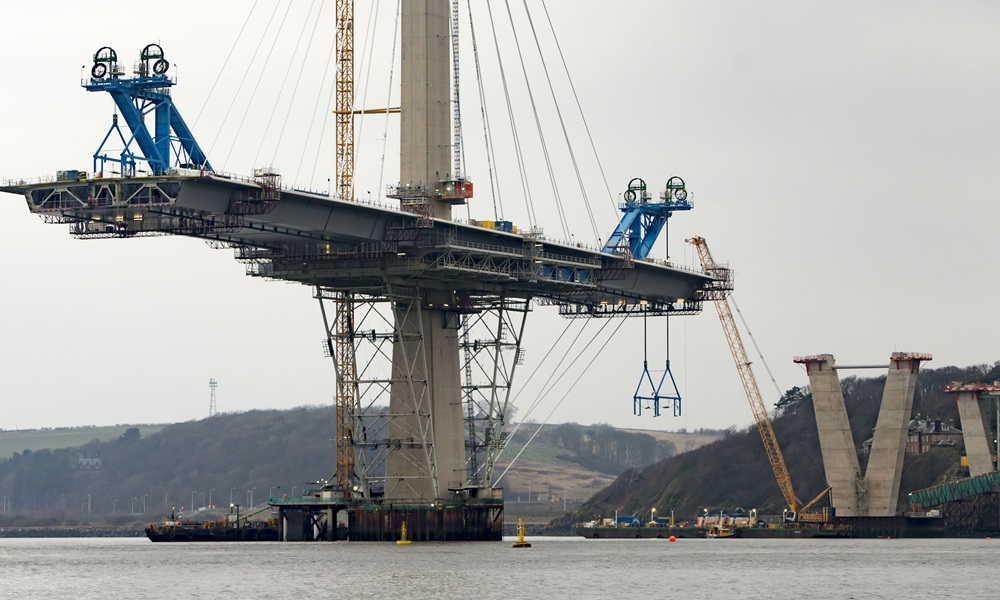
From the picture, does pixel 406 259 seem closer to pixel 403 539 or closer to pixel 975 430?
pixel 403 539

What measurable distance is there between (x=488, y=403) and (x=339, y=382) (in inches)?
463

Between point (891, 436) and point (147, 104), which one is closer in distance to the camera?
point (147, 104)

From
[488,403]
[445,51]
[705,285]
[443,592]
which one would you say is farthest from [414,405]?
[443,592]

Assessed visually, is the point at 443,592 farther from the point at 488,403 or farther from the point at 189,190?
the point at 488,403

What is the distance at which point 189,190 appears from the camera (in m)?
114

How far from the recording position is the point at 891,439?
626ft

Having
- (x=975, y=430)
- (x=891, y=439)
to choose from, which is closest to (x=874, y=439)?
(x=891, y=439)

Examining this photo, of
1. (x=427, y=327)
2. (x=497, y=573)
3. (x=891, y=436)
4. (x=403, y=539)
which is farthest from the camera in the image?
(x=891, y=436)

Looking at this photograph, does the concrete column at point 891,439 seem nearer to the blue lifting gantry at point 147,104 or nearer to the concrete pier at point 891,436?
the concrete pier at point 891,436

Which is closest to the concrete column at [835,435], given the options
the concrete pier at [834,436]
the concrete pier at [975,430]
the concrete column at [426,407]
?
the concrete pier at [834,436]

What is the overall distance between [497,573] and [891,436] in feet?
304

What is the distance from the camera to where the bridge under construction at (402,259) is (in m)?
118

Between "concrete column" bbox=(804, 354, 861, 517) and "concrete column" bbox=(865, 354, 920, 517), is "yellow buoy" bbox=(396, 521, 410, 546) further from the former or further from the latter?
"concrete column" bbox=(865, 354, 920, 517)

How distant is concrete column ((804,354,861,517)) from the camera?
192 metres
